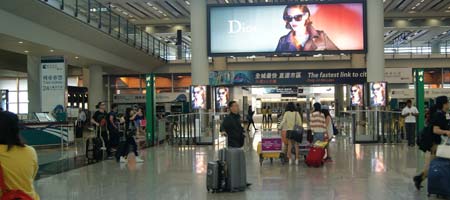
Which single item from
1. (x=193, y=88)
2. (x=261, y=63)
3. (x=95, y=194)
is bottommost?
(x=95, y=194)

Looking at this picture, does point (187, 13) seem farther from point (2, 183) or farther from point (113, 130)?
point (2, 183)

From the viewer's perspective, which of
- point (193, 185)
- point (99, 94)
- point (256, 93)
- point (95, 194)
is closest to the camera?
point (95, 194)

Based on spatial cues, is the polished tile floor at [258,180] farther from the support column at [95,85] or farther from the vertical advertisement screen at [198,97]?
the support column at [95,85]

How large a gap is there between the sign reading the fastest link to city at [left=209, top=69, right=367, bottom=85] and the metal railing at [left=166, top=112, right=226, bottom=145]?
3.45 meters

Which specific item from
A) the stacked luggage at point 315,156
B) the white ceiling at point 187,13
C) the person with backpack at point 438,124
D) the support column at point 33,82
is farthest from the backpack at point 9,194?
the white ceiling at point 187,13

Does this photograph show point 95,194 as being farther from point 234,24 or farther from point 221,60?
point 221,60

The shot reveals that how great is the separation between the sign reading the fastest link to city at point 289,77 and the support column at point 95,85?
7184 mm

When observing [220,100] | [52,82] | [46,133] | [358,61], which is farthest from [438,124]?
[358,61]

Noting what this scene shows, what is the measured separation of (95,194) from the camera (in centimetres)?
866

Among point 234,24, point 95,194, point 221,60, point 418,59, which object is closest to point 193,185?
point 95,194

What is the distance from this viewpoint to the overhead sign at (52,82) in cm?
1953

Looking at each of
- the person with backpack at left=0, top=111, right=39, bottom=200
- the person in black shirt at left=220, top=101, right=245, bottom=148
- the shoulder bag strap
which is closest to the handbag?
the person in black shirt at left=220, top=101, right=245, bottom=148

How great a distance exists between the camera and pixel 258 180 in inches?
384

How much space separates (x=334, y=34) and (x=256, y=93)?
77.5ft
